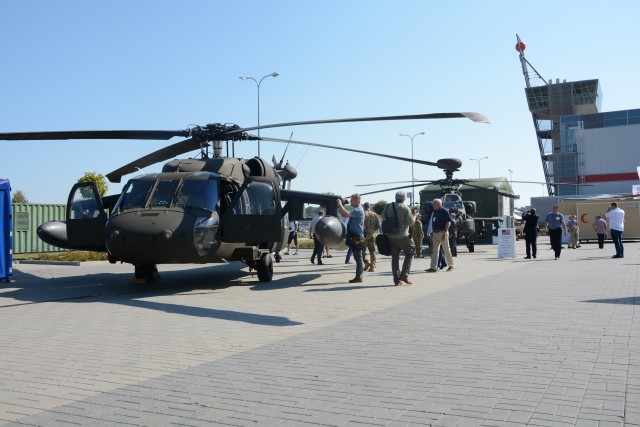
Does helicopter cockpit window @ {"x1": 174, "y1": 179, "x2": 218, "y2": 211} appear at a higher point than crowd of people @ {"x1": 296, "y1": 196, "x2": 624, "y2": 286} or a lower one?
higher

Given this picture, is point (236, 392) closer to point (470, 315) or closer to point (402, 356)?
point (402, 356)

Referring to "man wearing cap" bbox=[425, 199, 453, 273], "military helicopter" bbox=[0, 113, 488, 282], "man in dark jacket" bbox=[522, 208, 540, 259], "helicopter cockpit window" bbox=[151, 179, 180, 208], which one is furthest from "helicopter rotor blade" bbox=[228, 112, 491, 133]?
"man in dark jacket" bbox=[522, 208, 540, 259]

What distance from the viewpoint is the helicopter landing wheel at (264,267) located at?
1273 centimetres

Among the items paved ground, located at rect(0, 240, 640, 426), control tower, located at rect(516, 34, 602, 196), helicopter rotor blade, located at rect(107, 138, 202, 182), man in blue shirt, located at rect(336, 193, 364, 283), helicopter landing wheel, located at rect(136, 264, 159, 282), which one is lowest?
paved ground, located at rect(0, 240, 640, 426)

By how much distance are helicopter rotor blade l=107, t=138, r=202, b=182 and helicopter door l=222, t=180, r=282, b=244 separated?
1.84 m

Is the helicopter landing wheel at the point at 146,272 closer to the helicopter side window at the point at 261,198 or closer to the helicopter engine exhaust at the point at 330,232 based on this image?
the helicopter side window at the point at 261,198

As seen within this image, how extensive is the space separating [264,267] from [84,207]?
11.8ft

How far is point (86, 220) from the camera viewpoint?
1177 cm

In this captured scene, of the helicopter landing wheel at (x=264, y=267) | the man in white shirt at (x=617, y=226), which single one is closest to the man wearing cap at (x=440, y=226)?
the helicopter landing wheel at (x=264, y=267)

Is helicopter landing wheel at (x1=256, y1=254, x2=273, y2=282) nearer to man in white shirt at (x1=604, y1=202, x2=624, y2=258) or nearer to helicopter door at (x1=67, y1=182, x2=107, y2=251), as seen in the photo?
helicopter door at (x1=67, y1=182, x2=107, y2=251)

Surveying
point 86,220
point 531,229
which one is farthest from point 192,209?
point 531,229

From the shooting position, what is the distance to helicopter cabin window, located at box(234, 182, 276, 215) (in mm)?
11788

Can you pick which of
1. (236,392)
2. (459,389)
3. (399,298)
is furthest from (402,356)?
(399,298)

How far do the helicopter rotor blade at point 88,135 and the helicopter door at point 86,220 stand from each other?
Answer: 38.1 inches
